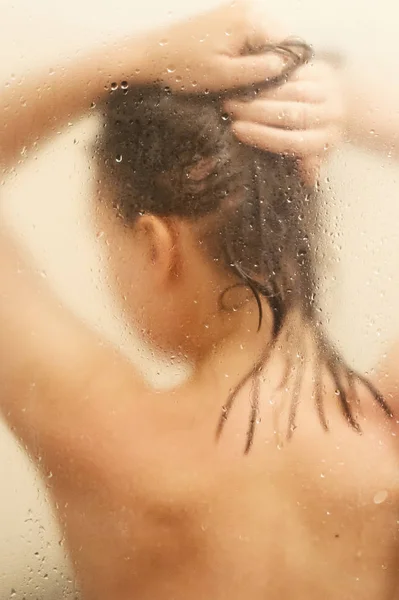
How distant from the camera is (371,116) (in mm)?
760

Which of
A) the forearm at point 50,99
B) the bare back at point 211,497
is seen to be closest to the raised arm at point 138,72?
the forearm at point 50,99

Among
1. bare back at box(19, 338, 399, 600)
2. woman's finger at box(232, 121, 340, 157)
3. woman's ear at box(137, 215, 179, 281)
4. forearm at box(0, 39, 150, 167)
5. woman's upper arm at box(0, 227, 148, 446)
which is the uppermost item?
forearm at box(0, 39, 150, 167)

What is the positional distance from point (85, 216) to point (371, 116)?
0.38 metres

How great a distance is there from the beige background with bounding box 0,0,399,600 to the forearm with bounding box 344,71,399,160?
0.02 metres

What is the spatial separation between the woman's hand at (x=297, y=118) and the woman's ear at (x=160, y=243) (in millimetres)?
144

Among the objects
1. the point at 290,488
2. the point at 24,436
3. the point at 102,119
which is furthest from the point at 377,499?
the point at 102,119

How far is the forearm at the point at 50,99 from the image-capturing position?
0.73 metres

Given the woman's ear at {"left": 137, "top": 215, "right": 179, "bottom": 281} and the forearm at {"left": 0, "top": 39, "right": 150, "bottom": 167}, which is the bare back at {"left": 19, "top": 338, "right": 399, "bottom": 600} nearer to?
the woman's ear at {"left": 137, "top": 215, "right": 179, "bottom": 281}

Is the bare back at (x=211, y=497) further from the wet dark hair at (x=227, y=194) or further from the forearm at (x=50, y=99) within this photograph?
the forearm at (x=50, y=99)

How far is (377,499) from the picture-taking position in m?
0.74

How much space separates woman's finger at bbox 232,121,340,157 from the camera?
74cm

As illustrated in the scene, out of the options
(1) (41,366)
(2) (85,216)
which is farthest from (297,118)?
(1) (41,366)

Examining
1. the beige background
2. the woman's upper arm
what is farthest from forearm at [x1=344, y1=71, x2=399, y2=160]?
the woman's upper arm

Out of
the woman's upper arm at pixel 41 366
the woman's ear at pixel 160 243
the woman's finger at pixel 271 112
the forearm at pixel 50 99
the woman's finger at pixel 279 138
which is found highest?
the forearm at pixel 50 99
